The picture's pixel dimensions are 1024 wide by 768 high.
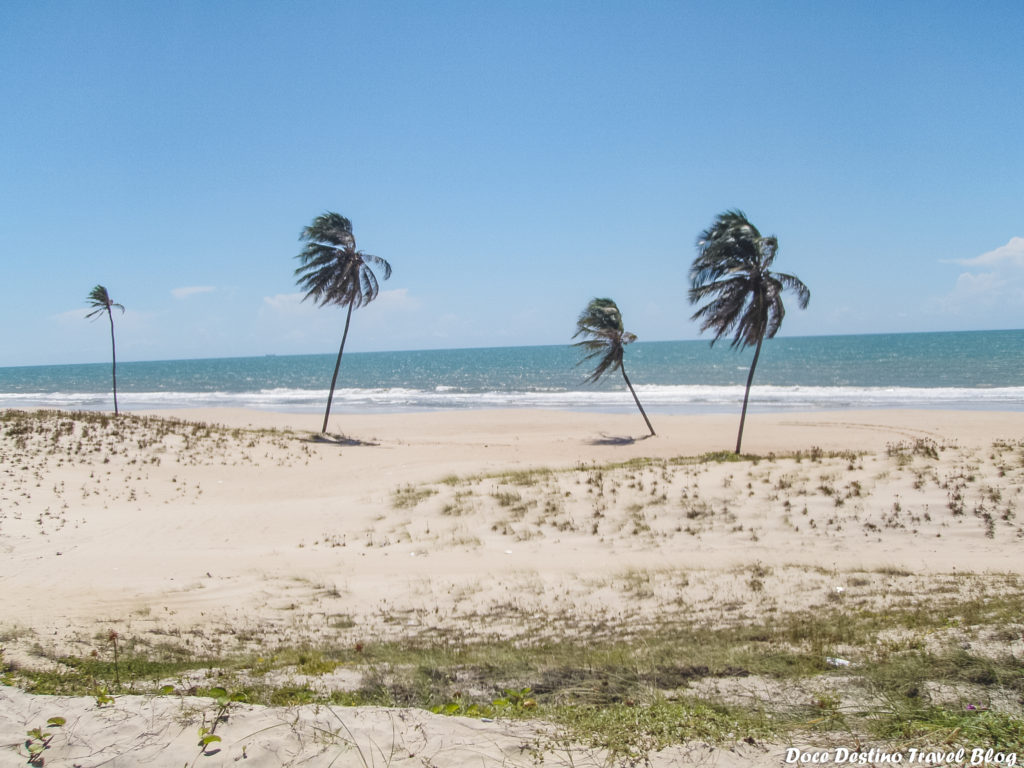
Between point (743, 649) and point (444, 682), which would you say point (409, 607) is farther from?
point (743, 649)

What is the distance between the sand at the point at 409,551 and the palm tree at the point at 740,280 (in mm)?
7620

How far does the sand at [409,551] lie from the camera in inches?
159

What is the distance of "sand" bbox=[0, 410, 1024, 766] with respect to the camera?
4051 millimetres

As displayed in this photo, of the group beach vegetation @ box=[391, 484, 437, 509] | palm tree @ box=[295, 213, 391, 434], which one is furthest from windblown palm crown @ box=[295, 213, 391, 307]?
beach vegetation @ box=[391, 484, 437, 509]

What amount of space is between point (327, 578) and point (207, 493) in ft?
27.0

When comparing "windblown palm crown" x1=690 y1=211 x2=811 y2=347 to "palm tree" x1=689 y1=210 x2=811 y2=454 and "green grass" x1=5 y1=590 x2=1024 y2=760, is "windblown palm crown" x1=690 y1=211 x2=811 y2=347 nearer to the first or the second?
"palm tree" x1=689 y1=210 x2=811 y2=454

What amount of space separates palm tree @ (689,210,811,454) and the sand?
762cm

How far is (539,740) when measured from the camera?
3887 mm

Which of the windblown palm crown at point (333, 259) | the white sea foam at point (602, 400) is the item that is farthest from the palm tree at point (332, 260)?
the white sea foam at point (602, 400)

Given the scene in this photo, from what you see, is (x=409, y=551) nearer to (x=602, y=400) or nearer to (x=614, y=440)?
(x=614, y=440)

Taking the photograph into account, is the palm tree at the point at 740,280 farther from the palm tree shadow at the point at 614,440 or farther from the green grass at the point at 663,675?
the green grass at the point at 663,675

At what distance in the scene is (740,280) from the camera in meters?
21.6

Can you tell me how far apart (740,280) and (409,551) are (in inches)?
630

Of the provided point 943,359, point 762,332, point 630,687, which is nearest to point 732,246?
point 762,332
